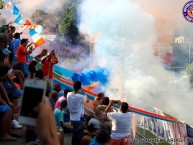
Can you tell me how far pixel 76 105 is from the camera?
5.71 m

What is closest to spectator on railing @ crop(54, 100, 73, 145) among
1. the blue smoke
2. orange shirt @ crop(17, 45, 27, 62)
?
orange shirt @ crop(17, 45, 27, 62)

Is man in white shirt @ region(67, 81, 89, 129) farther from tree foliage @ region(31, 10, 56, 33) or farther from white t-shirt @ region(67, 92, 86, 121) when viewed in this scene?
tree foliage @ region(31, 10, 56, 33)

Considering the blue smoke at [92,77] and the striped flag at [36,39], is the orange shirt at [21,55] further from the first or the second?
the blue smoke at [92,77]

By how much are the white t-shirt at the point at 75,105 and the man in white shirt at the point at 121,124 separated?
0.56 metres

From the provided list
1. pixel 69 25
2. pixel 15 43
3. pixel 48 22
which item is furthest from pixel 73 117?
pixel 48 22

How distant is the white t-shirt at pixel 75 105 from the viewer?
5.67m

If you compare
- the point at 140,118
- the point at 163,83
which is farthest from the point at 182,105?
the point at 140,118

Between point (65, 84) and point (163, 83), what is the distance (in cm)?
1187

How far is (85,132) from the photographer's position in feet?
13.9

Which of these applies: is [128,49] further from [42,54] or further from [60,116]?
[60,116]

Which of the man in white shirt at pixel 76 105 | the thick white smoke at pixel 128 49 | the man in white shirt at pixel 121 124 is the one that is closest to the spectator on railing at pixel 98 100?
the man in white shirt at pixel 76 105

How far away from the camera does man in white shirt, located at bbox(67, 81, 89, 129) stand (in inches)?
223

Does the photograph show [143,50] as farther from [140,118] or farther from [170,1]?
[140,118]

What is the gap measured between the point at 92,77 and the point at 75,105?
5898 mm
